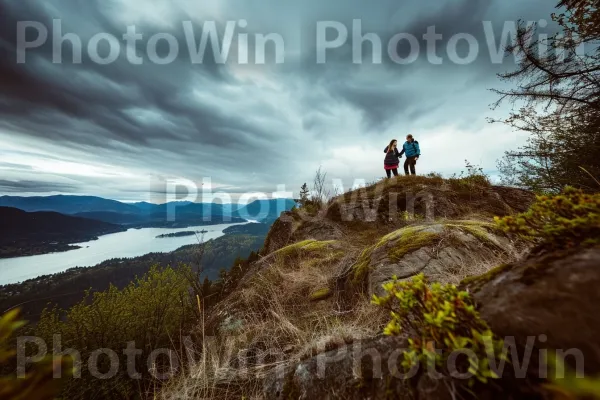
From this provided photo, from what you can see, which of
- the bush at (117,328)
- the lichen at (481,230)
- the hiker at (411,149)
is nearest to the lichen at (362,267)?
the lichen at (481,230)

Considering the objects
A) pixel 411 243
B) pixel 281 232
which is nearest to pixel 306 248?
pixel 411 243

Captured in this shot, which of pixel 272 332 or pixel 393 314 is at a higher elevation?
pixel 393 314

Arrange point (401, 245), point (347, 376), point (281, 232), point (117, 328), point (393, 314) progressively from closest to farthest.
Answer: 1. point (393, 314)
2. point (347, 376)
3. point (401, 245)
4. point (281, 232)
5. point (117, 328)

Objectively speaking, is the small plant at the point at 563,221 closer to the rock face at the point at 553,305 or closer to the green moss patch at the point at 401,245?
the rock face at the point at 553,305

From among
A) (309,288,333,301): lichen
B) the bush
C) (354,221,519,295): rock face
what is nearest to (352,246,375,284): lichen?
(354,221,519,295): rock face

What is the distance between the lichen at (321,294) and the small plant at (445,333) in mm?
3238

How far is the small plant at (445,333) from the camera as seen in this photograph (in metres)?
1.26

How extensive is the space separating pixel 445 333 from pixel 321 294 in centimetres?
359

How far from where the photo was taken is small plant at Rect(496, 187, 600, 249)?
4.70ft

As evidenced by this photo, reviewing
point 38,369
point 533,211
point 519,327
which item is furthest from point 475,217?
point 38,369

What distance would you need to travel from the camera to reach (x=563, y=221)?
58.7 inches

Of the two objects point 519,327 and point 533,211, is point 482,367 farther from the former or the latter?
point 533,211

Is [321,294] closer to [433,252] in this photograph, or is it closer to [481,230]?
[433,252]

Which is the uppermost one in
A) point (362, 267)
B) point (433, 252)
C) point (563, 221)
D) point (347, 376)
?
point (563, 221)
